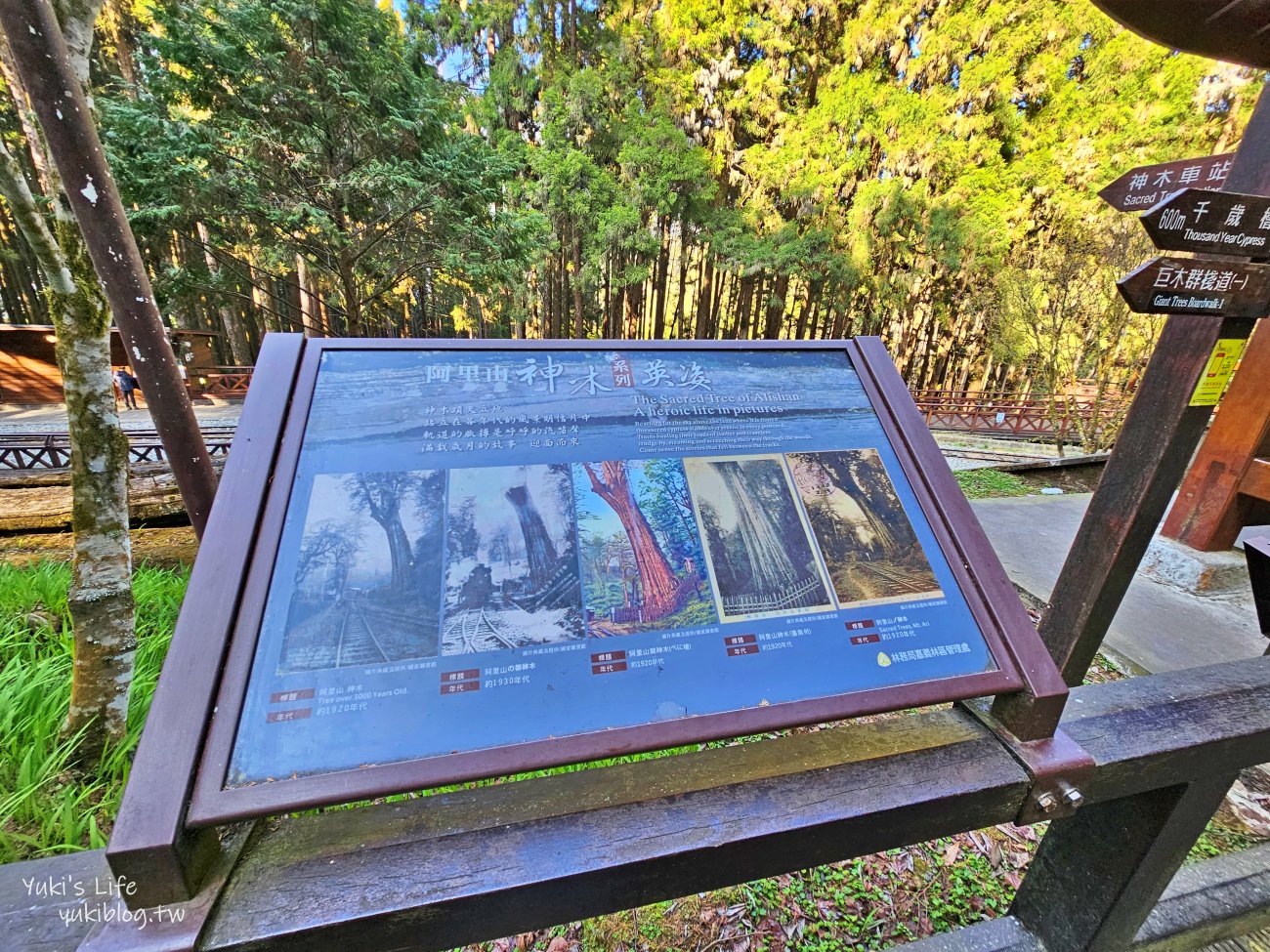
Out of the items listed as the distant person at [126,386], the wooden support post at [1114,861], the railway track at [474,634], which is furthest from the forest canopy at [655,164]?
the wooden support post at [1114,861]

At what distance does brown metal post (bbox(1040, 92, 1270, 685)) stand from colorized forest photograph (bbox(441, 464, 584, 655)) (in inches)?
79.7

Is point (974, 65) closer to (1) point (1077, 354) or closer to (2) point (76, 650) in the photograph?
(1) point (1077, 354)

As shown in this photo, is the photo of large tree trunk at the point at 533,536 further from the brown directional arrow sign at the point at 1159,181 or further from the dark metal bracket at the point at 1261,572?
the brown directional arrow sign at the point at 1159,181

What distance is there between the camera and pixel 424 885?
669mm

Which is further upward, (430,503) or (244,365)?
(430,503)

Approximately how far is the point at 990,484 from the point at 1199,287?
532 centimetres

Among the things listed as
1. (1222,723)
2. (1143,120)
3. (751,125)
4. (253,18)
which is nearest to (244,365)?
(253,18)

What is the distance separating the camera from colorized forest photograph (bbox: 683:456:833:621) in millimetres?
925

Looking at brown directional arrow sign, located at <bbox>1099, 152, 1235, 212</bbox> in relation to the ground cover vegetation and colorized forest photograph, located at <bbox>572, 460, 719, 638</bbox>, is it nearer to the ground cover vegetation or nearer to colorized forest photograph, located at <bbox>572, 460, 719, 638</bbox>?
colorized forest photograph, located at <bbox>572, 460, 719, 638</bbox>

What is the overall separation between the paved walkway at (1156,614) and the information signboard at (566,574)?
9.00 feet

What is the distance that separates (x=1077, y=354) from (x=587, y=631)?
14.1 metres

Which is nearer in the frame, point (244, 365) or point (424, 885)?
point (424, 885)

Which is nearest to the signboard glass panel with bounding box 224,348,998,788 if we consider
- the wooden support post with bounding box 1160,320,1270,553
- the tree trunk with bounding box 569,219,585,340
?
the wooden support post with bounding box 1160,320,1270,553

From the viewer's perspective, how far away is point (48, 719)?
77.9 inches
